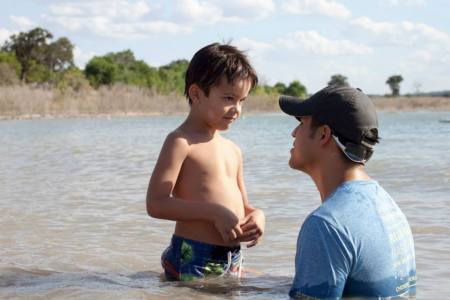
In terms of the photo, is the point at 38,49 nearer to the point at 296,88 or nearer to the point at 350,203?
the point at 296,88

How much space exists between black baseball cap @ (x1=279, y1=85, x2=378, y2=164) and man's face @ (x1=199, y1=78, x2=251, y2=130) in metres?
1.01

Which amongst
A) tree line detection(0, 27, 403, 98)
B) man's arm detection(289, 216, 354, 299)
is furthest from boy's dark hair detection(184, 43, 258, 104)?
tree line detection(0, 27, 403, 98)

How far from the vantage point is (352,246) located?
8.82 ft

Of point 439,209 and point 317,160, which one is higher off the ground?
point 317,160

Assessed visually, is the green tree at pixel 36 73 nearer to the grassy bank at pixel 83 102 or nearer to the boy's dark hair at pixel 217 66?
the grassy bank at pixel 83 102

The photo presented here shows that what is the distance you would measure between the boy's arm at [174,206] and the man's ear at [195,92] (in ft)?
0.94

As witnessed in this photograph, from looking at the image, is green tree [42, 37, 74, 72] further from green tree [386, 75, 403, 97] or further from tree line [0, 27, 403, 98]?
green tree [386, 75, 403, 97]

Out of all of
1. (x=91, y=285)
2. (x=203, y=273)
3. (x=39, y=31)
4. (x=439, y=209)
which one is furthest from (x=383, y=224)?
(x=39, y=31)

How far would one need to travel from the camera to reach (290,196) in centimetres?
859

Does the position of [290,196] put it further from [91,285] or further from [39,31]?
[39,31]

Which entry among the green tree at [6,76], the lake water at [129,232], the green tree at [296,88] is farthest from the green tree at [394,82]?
the lake water at [129,232]

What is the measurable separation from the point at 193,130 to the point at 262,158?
38.4 feet

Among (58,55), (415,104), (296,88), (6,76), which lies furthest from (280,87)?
(6,76)

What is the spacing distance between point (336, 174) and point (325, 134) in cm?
15
